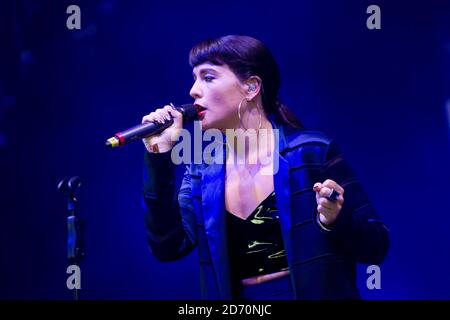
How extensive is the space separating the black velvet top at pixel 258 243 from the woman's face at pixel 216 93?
29cm

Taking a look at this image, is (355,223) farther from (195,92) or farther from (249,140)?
(195,92)

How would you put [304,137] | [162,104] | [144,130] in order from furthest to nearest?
[162,104] < [304,137] < [144,130]

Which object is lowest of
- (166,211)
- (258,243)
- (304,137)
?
(258,243)

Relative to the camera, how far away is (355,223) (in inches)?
75.0

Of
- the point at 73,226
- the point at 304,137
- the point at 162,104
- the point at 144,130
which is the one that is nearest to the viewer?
the point at 144,130

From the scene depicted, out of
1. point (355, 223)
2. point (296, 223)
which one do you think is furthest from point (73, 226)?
point (355, 223)

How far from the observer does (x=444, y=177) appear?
7.13 ft

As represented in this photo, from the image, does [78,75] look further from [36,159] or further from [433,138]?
[433,138]

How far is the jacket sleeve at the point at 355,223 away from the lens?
1.88m

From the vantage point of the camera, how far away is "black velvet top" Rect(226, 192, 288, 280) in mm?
1950

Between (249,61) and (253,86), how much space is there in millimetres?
79

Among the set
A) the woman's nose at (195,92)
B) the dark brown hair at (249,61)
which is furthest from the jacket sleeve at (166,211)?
the dark brown hair at (249,61)
